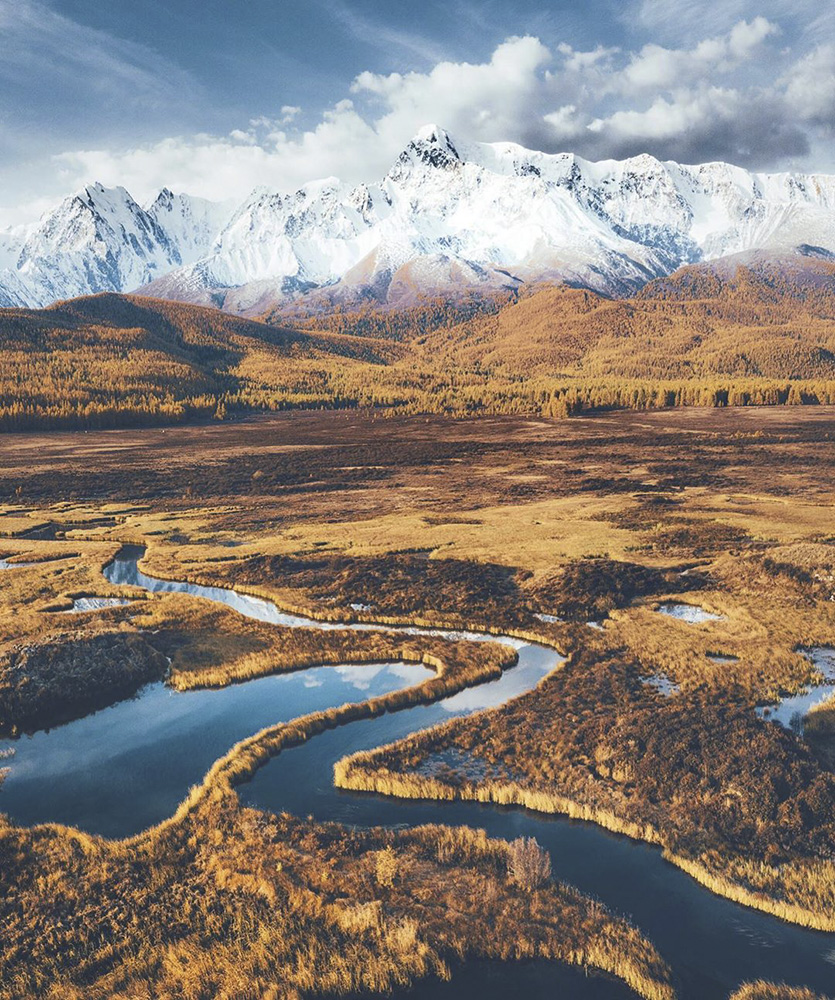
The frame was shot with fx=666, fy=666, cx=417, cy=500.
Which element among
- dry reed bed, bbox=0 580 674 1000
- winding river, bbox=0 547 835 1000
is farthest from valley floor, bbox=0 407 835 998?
winding river, bbox=0 547 835 1000

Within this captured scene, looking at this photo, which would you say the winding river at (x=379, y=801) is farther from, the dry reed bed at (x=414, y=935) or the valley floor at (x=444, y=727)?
the valley floor at (x=444, y=727)

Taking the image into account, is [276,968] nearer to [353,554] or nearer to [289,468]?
[353,554]

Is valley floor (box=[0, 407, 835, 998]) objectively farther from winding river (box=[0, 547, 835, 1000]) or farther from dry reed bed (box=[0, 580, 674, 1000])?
winding river (box=[0, 547, 835, 1000])

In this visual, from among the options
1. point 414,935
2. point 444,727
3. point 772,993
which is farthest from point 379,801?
point 772,993

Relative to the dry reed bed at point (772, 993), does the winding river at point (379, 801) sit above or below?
below

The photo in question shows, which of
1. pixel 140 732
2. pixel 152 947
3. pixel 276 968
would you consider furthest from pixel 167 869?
pixel 140 732

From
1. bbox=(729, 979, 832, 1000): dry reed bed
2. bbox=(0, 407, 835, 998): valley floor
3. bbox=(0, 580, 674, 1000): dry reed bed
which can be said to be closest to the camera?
bbox=(729, 979, 832, 1000): dry reed bed

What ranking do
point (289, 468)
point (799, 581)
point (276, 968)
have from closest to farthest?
point (276, 968) → point (799, 581) → point (289, 468)

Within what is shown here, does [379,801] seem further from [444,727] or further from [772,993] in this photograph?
[772,993]

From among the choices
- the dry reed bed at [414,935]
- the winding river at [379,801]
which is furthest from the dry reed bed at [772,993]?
the dry reed bed at [414,935]
